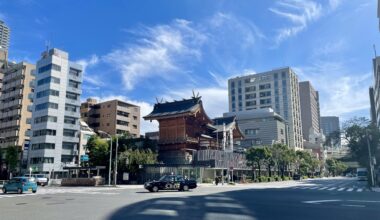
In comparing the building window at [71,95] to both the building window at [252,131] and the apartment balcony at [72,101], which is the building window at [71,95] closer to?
the apartment balcony at [72,101]

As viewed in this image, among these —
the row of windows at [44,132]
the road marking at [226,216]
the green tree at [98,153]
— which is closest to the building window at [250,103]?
the row of windows at [44,132]

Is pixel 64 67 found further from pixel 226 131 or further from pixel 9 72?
pixel 226 131

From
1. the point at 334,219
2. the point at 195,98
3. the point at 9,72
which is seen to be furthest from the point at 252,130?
the point at 334,219

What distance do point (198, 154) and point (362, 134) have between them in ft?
82.4

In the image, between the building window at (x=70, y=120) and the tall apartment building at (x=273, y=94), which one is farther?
the tall apartment building at (x=273, y=94)

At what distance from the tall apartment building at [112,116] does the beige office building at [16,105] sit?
19978 millimetres

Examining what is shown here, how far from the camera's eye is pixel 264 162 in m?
66.9

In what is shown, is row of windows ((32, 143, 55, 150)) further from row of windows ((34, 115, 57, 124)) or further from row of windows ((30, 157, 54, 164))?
row of windows ((34, 115, 57, 124))

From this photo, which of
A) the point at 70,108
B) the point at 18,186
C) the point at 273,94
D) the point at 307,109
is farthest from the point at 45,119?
the point at 307,109

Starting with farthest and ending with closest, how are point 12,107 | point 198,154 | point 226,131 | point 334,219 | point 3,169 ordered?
point 12,107, point 3,169, point 226,131, point 198,154, point 334,219

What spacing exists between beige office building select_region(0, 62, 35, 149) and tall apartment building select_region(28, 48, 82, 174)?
321 inches

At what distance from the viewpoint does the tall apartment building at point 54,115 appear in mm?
72750

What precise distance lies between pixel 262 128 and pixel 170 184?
267 feet

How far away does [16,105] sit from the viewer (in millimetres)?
85750
